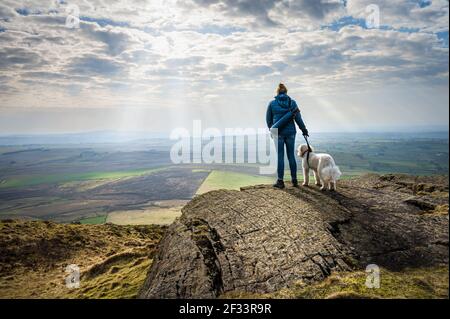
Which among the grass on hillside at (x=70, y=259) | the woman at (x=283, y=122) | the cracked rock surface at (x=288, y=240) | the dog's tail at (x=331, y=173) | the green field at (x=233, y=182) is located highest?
the woman at (x=283, y=122)

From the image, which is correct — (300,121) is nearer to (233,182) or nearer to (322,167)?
(322,167)

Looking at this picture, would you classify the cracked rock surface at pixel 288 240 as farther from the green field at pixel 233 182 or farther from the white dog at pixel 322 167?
the green field at pixel 233 182

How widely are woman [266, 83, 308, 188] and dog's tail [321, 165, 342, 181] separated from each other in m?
1.18

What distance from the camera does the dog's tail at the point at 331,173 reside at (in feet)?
32.6

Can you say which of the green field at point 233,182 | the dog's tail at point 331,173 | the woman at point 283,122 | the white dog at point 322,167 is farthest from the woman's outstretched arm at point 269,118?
the green field at point 233,182

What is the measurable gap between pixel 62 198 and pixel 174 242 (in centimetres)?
7399

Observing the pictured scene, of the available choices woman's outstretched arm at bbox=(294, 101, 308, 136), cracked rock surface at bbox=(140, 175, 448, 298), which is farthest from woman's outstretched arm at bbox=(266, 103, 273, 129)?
cracked rock surface at bbox=(140, 175, 448, 298)

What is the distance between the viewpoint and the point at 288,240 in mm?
6523

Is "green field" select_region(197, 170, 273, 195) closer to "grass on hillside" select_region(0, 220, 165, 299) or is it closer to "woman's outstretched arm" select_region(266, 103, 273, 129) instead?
"grass on hillside" select_region(0, 220, 165, 299)

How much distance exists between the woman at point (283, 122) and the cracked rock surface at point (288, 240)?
5.28 ft
